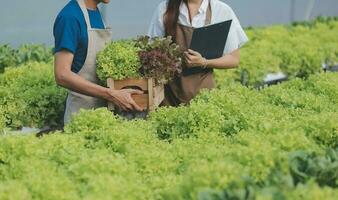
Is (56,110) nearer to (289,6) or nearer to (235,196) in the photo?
(235,196)

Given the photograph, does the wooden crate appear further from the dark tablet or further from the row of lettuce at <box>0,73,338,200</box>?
the dark tablet

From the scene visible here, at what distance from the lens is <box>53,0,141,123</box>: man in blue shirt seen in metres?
4.61

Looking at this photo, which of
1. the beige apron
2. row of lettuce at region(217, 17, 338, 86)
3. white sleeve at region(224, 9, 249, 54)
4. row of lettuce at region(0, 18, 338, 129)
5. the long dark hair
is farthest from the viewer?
row of lettuce at region(217, 17, 338, 86)

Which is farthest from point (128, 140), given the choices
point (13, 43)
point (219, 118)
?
point (13, 43)

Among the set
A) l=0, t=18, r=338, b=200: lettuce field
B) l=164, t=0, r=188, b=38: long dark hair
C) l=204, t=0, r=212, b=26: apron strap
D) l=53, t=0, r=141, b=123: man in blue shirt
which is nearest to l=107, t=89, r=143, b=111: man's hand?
l=53, t=0, r=141, b=123: man in blue shirt

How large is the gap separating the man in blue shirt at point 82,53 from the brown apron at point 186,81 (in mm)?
631

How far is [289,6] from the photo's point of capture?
15773 millimetres

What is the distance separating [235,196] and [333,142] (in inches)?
54.0

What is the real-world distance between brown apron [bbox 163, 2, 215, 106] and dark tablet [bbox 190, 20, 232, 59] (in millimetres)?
125

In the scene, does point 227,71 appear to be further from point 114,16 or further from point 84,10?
point 84,10

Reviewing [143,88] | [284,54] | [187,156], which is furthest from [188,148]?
[284,54]

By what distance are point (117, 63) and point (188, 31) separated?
804 millimetres

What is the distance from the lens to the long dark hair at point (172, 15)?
5277 millimetres

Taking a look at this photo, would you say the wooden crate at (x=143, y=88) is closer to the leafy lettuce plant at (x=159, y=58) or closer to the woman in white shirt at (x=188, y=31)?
the leafy lettuce plant at (x=159, y=58)
